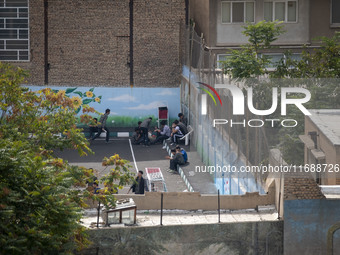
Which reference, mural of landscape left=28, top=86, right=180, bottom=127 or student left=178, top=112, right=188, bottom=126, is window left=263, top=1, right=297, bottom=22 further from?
student left=178, top=112, right=188, bottom=126

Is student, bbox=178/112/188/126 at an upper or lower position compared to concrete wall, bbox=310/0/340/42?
lower

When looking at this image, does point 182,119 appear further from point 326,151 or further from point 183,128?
point 326,151

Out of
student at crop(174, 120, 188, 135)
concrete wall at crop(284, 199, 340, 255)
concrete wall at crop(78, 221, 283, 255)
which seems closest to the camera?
concrete wall at crop(78, 221, 283, 255)

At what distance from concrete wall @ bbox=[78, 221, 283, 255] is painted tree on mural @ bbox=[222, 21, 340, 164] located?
2105 mm

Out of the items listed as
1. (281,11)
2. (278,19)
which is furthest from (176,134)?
(281,11)

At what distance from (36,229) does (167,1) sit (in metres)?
23.5

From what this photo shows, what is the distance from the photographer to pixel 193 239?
2484 centimetres

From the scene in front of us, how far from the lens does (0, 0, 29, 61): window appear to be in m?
40.7

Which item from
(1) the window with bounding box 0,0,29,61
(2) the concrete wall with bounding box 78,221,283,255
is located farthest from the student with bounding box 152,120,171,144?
(2) the concrete wall with bounding box 78,221,283,255

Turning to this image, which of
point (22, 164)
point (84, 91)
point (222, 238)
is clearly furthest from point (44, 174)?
point (84, 91)

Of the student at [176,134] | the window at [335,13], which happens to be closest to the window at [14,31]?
the student at [176,134]

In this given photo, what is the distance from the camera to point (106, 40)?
4122 centimetres

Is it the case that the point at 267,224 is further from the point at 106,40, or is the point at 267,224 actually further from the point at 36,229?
the point at 106,40

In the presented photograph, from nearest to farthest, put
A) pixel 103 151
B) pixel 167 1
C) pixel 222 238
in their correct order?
pixel 222 238
pixel 103 151
pixel 167 1
